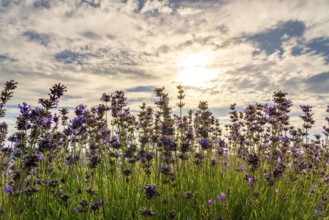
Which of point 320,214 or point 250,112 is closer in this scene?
point 320,214

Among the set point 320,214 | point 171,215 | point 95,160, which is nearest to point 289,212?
point 320,214

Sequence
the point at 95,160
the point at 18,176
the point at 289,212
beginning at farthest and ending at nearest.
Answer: the point at 289,212
the point at 95,160
the point at 18,176

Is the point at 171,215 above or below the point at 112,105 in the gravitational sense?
below

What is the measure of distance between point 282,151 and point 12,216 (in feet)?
15.2

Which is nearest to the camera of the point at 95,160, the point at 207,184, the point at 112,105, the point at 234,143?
the point at 95,160

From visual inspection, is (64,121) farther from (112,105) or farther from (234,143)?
(234,143)

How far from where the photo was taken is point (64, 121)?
6.71 m

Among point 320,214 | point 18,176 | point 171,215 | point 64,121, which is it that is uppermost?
point 64,121

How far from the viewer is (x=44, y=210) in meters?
4.54

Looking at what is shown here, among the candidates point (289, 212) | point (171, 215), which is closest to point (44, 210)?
point (171, 215)

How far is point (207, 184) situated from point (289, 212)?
53.3 inches

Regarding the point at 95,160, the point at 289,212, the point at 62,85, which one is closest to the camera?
the point at 62,85

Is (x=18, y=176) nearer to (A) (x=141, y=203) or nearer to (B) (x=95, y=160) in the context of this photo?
(B) (x=95, y=160)

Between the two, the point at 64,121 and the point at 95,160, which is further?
the point at 64,121
